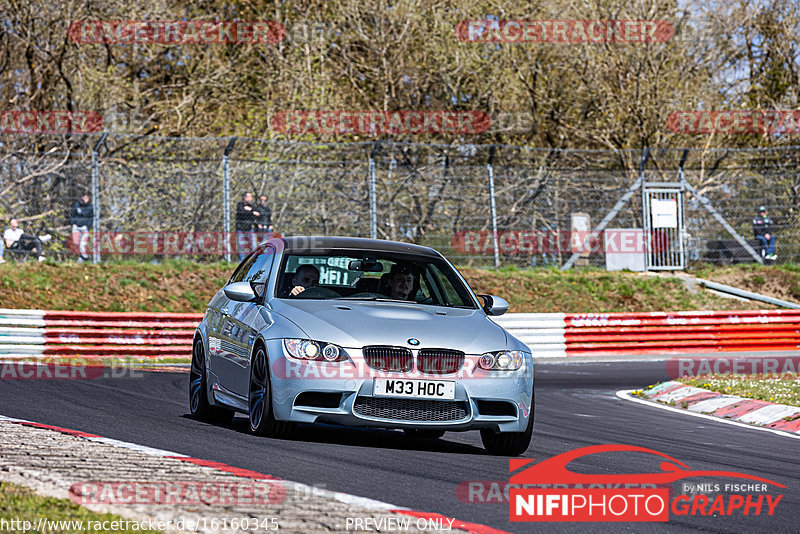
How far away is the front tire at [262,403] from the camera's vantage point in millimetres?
7707

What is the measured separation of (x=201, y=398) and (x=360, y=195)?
46.8 ft

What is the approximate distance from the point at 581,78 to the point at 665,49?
2.38 metres

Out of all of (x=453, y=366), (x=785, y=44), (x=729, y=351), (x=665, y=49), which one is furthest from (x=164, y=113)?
(x=453, y=366)

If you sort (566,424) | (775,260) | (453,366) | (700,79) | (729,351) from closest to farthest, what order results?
(453,366)
(566,424)
(729,351)
(775,260)
(700,79)

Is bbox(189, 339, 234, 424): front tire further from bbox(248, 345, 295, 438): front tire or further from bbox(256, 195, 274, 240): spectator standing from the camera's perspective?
bbox(256, 195, 274, 240): spectator standing

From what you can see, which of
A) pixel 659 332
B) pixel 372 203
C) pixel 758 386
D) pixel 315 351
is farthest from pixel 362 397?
pixel 372 203

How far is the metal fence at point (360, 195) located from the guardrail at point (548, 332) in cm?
370

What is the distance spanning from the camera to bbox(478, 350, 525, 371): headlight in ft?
25.3

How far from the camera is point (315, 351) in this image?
7.51m

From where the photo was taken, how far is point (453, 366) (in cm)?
761

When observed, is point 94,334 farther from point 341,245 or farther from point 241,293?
point 241,293

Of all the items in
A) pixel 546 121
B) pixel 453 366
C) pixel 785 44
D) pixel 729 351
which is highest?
pixel 785 44

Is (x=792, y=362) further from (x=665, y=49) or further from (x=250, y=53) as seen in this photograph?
(x=250, y=53)

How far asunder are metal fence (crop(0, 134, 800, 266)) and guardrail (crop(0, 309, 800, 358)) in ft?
12.1
